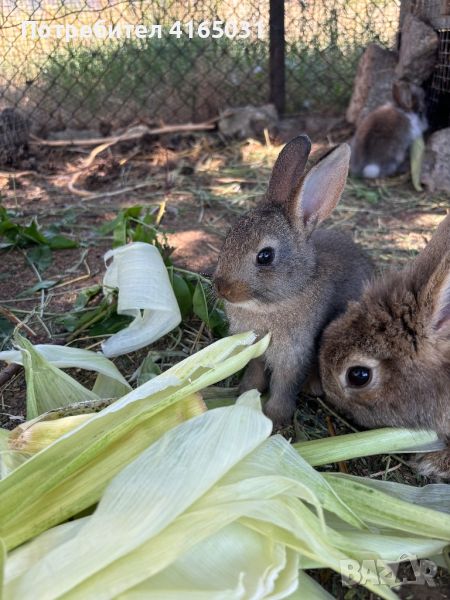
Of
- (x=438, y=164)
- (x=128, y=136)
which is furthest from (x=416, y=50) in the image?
(x=128, y=136)

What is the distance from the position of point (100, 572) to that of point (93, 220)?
3833 mm

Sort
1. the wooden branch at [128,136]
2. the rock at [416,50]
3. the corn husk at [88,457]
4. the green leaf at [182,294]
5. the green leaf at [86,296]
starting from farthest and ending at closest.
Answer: the wooden branch at [128,136] < the rock at [416,50] < the green leaf at [86,296] < the green leaf at [182,294] < the corn husk at [88,457]

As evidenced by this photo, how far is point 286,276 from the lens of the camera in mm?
2840

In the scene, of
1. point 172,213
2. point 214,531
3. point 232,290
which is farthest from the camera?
point 172,213

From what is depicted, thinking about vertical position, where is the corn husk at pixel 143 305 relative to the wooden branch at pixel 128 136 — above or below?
below

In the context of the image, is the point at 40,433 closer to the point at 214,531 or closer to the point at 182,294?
the point at 214,531

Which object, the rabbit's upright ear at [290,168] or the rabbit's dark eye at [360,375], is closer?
the rabbit's dark eye at [360,375]

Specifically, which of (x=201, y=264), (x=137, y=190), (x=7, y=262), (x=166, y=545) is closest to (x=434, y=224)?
(x=201, y=264)

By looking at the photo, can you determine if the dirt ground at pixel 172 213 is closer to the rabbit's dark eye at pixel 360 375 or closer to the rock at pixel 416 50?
the rabbit's dark eye at pixel 360 375

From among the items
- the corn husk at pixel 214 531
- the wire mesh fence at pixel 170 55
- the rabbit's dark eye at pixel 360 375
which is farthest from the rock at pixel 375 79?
the corn husk at pixel 214 531

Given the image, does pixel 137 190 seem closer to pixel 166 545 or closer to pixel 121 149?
pixel 121 149

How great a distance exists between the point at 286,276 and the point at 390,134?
4.20m

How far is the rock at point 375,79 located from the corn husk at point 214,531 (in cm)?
625

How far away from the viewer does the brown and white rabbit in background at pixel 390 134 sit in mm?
6371
